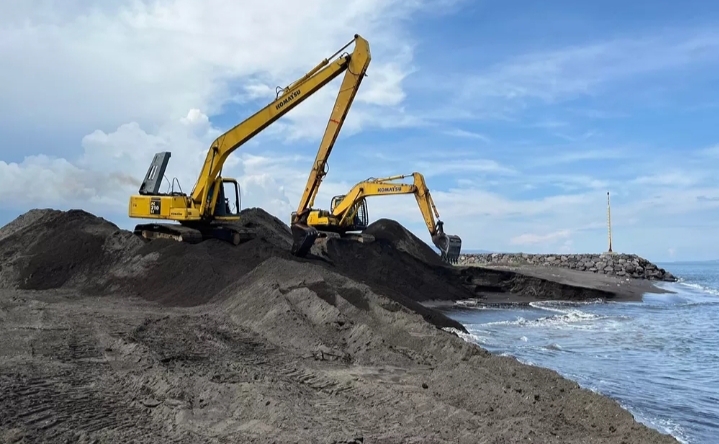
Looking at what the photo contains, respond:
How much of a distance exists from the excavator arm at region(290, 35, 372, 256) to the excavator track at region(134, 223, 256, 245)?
1.78 m

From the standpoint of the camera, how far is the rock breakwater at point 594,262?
4278 centimetres

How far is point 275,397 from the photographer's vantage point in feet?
20.0

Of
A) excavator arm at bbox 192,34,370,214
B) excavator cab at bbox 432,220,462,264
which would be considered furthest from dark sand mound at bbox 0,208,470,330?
excavator cab at bbox 432,220,462,264

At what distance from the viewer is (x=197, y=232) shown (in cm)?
1900

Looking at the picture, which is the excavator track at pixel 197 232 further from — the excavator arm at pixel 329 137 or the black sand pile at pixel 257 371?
the black sand pile at pixel 257 371

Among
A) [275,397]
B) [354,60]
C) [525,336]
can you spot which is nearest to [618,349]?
[525,336]

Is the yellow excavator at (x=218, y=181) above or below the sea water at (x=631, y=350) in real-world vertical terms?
above

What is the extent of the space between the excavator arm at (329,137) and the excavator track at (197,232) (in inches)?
70.2

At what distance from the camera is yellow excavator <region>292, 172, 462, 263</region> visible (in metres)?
27.8

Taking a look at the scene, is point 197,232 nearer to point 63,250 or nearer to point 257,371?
point 63,250

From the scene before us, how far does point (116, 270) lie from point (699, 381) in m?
14.5

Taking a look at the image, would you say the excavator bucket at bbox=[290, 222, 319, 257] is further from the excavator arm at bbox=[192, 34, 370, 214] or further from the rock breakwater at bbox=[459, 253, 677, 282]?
the rock breakwater at bbox=[459, 253, 677, 282]

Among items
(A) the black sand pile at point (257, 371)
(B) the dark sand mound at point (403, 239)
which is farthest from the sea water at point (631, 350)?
(B) the dark sand mound at point (403, 239)

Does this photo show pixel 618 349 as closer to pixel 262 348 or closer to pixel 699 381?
pixel 699 381
